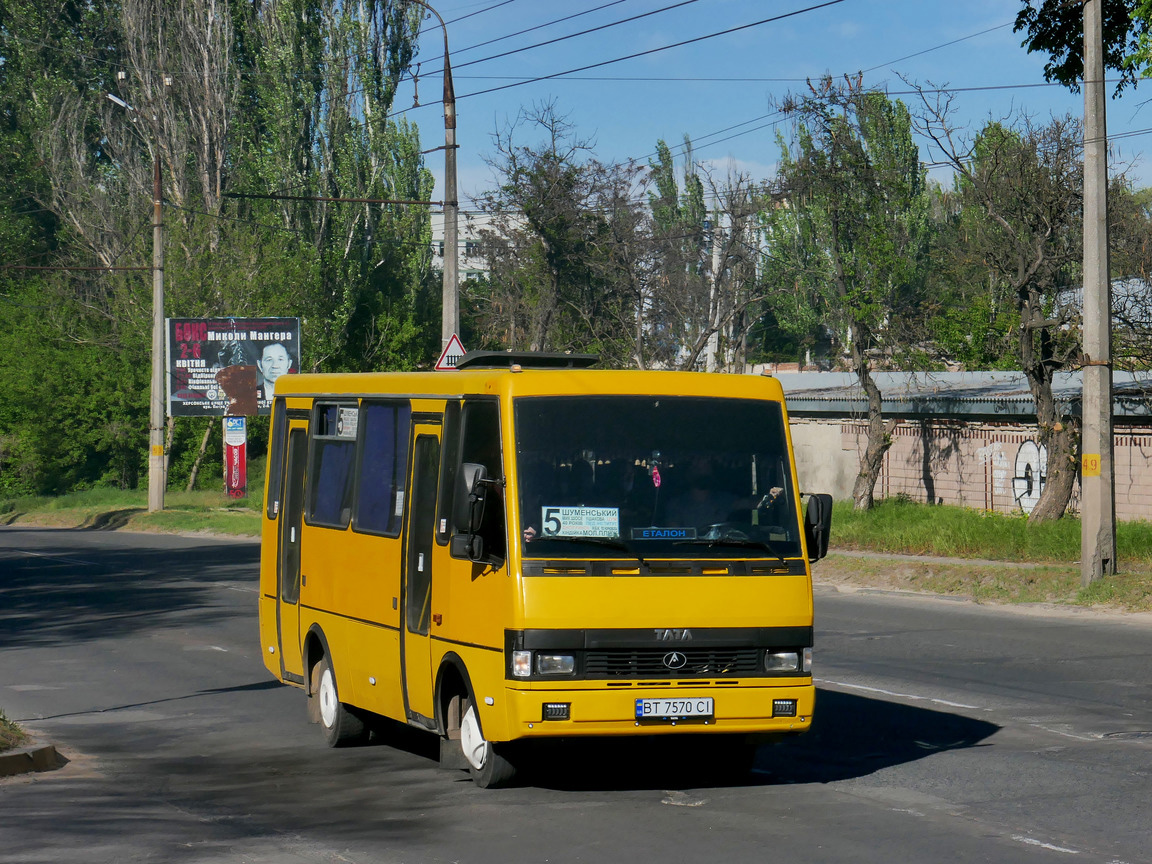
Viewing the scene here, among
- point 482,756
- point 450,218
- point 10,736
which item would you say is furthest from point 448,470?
point 450,218

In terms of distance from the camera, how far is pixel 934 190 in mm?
72750

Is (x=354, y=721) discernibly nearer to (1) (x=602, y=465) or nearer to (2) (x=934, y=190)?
(1) (x=602, y=465)

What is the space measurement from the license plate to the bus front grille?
137 mm

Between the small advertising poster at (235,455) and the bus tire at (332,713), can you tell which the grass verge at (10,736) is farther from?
the small advertising poster at (235,455)

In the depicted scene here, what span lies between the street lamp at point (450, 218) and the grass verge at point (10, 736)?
46.2ft

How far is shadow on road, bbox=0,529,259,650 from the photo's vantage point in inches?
745

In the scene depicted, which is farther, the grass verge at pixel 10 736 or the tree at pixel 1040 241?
the tree at pixel 1040 241

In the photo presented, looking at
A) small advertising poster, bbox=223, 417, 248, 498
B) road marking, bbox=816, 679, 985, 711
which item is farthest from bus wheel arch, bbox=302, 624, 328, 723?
small advertising poster, bbox=223, 417, 248, 498

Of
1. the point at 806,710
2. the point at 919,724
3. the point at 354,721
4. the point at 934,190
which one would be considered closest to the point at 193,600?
the point at 354,721

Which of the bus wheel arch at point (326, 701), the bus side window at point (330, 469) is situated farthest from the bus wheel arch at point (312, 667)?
the bus side window at point (330, 469)

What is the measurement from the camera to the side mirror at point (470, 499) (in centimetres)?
808

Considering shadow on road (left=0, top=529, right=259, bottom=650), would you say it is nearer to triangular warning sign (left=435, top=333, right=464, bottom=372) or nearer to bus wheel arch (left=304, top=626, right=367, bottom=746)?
triangular warning sign (left=435, top=333, right=464, bottom=372)

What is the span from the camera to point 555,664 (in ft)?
26.1

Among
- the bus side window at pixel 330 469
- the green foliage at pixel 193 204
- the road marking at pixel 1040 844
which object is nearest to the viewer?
the road marking at pixel 1040 844
